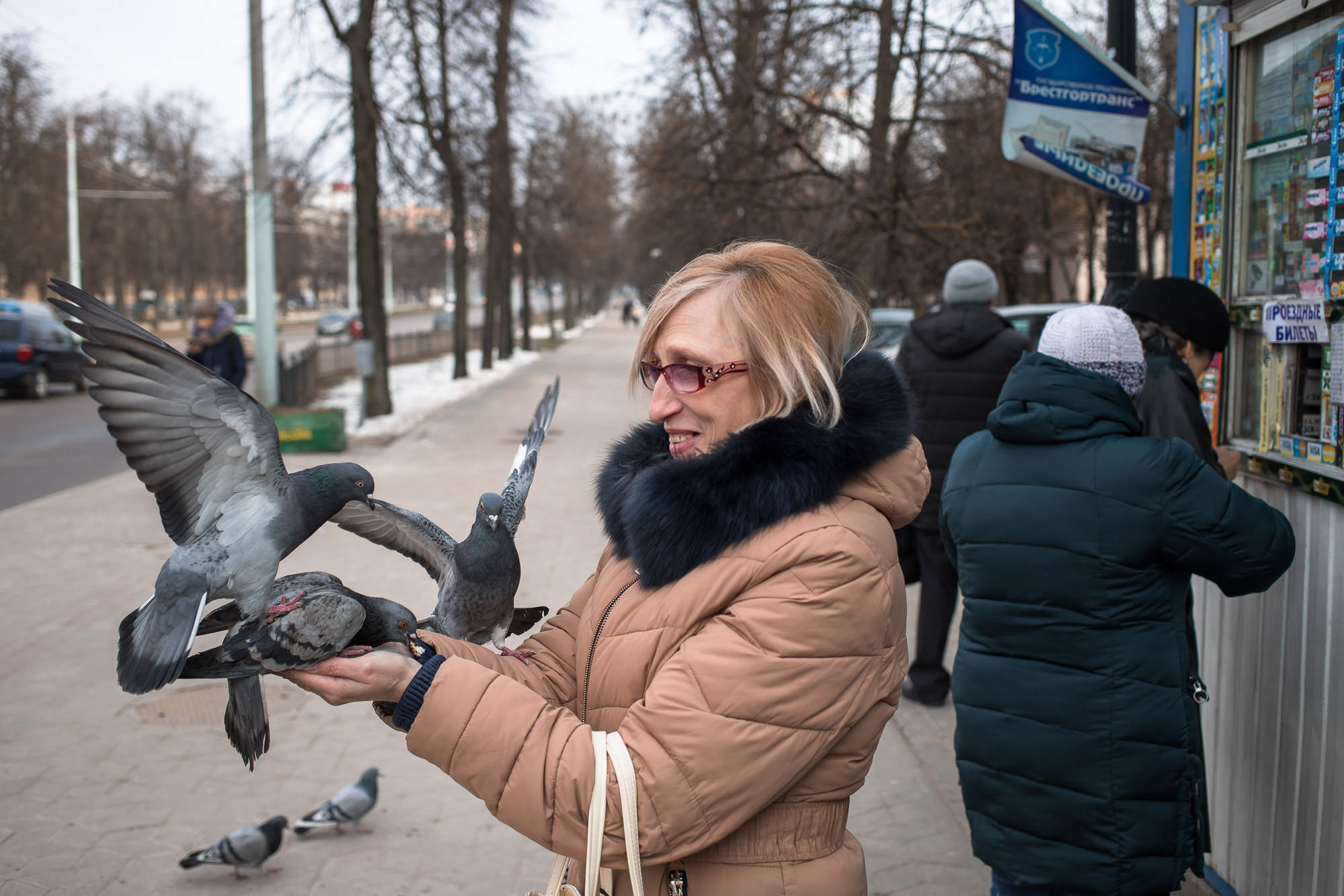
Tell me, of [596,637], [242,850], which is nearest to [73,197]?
[242,850]

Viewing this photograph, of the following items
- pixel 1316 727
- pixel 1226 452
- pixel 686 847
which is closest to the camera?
pixel 686 847

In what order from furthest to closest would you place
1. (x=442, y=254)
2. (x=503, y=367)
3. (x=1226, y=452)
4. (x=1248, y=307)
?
1. (x=442, y=254)
2. (x=503, y=367)
3. (x=1248, y=307)
4. (x=1226, y=452)

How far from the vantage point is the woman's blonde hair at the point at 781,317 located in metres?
1.80

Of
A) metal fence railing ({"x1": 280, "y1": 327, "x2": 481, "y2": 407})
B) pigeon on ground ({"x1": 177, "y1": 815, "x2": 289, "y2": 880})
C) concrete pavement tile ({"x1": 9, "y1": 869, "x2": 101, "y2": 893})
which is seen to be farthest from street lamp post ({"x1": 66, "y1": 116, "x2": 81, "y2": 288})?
pigeon on ground ({"x1": 177, "y1": 815, "x2": 289, "y2": 880})

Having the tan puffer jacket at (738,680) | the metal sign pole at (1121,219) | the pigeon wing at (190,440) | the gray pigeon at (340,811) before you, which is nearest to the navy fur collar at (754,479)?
the tan puffer jacket at (738,680)

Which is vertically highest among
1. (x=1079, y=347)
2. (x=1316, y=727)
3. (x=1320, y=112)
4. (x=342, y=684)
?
(x=1320, y=112)

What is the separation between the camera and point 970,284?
226 inches

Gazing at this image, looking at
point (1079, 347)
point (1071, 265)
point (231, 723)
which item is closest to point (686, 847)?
point (231, 723)

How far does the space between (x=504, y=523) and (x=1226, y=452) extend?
2414mm

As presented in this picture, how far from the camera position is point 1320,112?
316cm

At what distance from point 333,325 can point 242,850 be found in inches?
2285

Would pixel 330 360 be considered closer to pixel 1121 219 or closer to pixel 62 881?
pixel 62 881

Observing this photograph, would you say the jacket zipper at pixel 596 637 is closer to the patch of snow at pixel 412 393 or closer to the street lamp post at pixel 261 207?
the street lamp post at pixel 261 207

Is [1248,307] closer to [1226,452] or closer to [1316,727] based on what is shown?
[1226,452]
